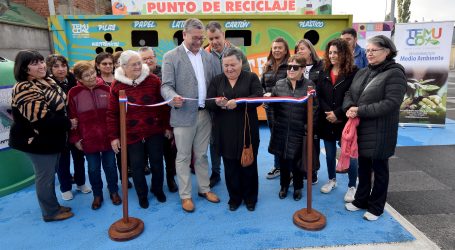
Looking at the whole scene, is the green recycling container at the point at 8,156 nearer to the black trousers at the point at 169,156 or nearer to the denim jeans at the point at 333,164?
the black trousers at the point at 169,156

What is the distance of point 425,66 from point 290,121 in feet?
18.1

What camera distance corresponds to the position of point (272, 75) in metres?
4.14

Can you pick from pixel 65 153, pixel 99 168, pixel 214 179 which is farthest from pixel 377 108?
pixel 65 153

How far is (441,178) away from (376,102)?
240 centimetres

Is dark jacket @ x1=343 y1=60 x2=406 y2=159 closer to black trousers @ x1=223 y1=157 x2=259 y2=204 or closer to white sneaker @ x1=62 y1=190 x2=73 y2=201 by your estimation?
black trousers @ x1=223 y1=157 x2=259 y2=204

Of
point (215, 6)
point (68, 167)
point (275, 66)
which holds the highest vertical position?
point (215, 6)

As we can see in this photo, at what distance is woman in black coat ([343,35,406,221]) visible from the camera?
9.52 feet

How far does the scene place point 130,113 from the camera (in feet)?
11.1

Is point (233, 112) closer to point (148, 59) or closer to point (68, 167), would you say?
point (148, 59)

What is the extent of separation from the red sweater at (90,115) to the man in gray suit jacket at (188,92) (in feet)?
2.45

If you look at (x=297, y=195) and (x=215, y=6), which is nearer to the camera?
(x=297, y=195)

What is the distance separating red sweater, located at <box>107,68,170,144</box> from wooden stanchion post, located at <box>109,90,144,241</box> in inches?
14.0

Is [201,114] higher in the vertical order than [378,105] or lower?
lower

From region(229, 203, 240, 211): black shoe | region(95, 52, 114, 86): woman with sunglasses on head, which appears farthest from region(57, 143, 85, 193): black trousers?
region(229, 203, 240, 211): black shoe
